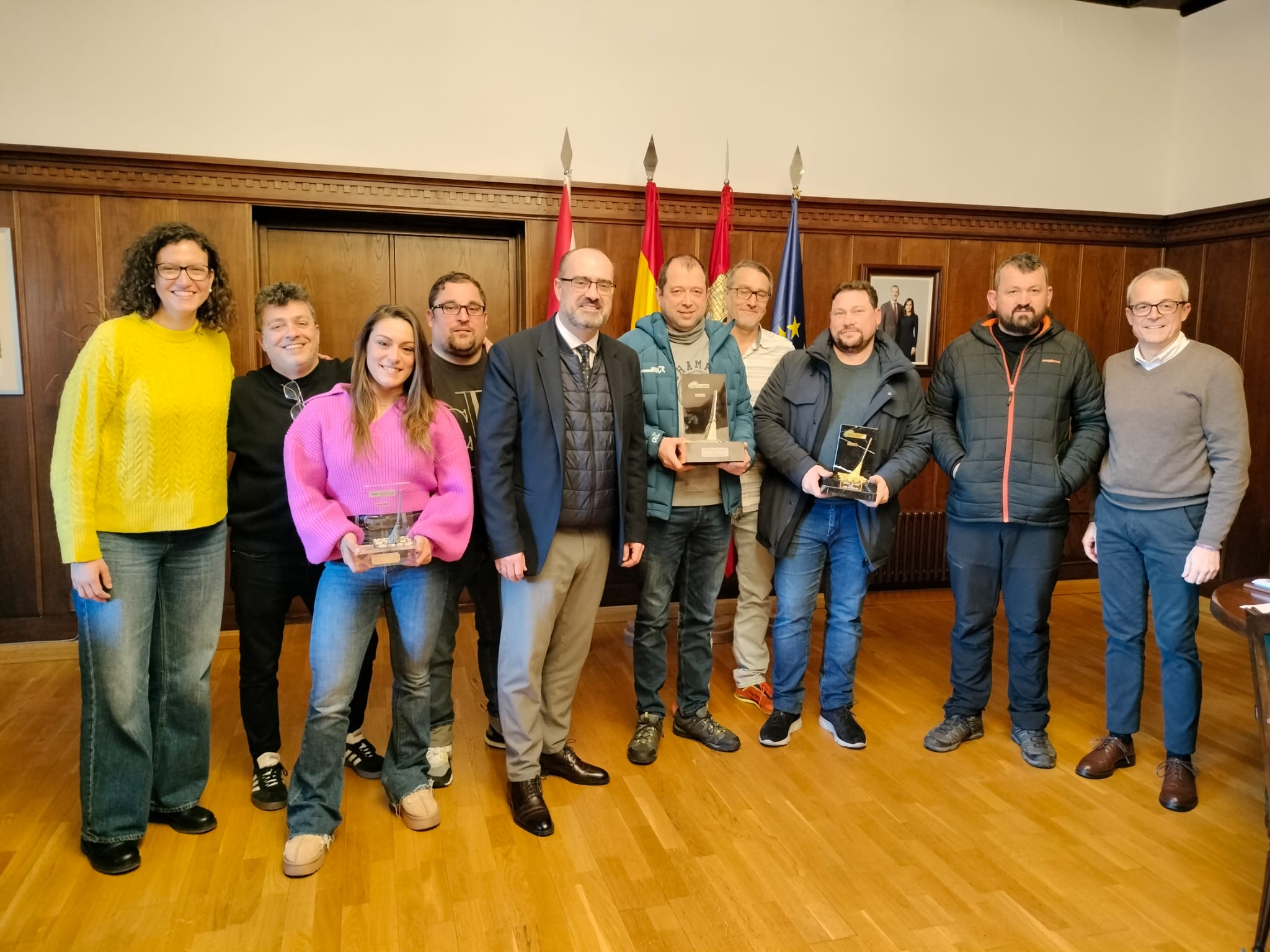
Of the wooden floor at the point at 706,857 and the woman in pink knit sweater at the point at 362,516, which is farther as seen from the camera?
the woman in pink knit sweater at the point at 362,516

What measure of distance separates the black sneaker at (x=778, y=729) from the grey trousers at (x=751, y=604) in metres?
0.33

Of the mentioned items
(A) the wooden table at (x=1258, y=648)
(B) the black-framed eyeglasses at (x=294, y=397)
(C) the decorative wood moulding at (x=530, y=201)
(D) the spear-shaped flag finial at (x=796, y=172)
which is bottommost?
(A) the wooden table at (x=1258, y=648)

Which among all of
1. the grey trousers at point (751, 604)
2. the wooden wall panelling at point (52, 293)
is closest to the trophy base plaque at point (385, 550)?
the grey trousers at point (751, 604)

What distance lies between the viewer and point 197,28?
4062 mm

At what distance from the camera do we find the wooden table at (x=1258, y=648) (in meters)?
1.90

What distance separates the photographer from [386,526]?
2.30 m

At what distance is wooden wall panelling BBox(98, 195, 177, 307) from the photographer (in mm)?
4039

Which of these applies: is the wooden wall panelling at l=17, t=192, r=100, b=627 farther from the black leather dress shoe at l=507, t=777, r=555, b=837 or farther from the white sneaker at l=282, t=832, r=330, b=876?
the black leather dress shoe at l=507, t=777, r=555, b=837

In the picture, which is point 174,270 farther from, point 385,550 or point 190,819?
point 190,819

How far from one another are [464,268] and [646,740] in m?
2.81

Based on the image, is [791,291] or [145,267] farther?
[791,291]

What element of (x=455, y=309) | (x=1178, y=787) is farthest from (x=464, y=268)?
(x=1178, y=787)

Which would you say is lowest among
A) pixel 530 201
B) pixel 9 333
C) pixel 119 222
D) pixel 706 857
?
pixel 706 857

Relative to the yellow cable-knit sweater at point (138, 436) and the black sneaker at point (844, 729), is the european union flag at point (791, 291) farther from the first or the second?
the yellow cable-knit sweater at point (138, 436)
